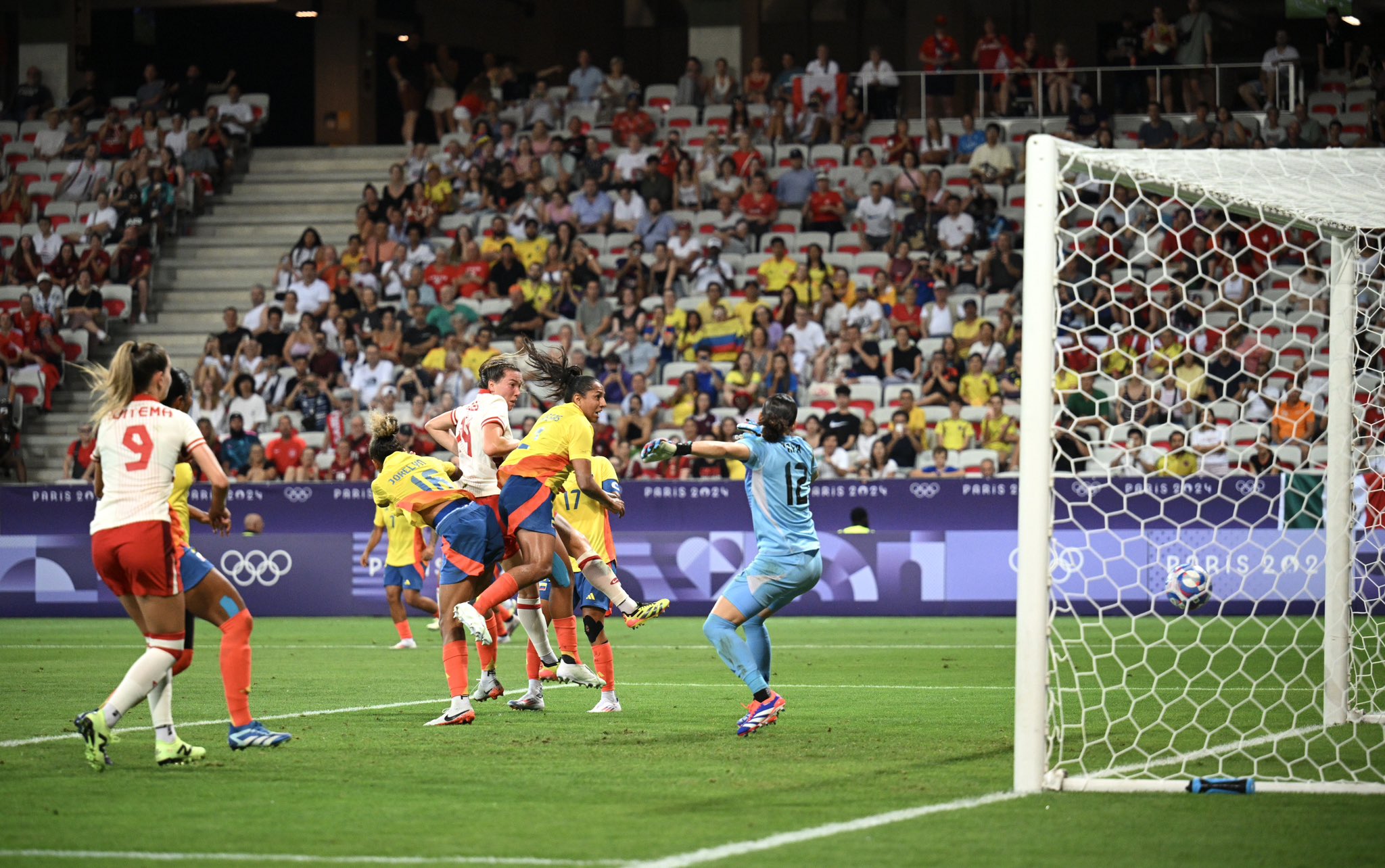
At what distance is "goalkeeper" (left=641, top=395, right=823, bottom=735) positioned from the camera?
9.52m

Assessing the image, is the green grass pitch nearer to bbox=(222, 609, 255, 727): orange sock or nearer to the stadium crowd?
bbox=(222, 609, 255, 727): orange sock

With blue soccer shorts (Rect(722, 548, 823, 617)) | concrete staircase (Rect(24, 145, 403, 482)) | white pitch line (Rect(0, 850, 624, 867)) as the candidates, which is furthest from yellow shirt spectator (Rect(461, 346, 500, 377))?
white pitch line (Rect(0, 850, 624, 867))

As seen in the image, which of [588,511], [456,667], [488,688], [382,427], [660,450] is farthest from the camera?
[588,511]

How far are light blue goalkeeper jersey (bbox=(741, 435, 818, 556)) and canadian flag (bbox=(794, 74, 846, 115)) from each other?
710 inches

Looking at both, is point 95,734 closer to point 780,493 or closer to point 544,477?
point 544,477

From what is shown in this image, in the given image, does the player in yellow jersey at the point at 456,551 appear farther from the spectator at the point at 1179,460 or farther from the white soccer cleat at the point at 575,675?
the spectator at the point at 1179,460

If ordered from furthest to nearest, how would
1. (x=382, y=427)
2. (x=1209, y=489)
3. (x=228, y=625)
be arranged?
(x=1209, y=489)
(x=382, y=427)
(x=228, y=625)

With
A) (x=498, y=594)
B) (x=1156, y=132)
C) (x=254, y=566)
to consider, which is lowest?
(x=254, y=566)

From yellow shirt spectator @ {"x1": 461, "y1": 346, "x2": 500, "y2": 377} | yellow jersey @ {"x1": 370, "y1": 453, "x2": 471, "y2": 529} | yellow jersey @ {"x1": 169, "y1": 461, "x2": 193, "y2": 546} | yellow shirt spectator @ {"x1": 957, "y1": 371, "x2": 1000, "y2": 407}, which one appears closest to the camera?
yellow jersey @ {"x1": 169, "y1": 461, "x2": 193, "y2": 546}

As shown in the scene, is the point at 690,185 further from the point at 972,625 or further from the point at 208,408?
the point at 972,625

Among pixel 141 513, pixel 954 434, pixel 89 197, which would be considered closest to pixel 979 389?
pixel 954 434

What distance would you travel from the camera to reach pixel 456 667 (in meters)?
9.96

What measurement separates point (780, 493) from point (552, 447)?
1613mm

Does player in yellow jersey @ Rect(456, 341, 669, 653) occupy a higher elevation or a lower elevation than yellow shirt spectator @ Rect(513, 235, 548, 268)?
lower
